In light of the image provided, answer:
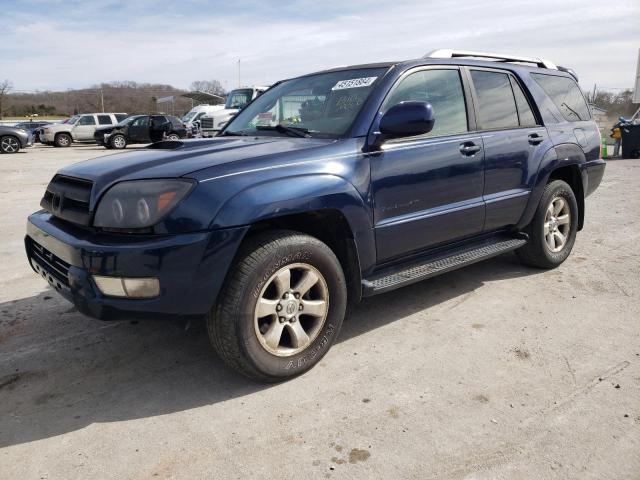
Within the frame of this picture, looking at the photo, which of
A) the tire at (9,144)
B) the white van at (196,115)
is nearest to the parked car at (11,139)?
the tire at (9,144)

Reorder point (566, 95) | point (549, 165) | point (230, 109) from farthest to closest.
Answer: point (230, 109), point (566, 95), point (549, 165)

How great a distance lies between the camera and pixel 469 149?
3697mm

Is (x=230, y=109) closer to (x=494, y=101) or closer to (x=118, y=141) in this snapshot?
(x=118, y=141)

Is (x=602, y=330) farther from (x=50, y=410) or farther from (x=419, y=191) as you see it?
(x=50, y=410)

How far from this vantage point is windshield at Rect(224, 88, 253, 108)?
66.8 feet

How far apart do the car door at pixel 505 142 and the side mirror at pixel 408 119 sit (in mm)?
991

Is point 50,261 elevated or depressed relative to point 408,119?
depressed

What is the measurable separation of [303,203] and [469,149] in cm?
154

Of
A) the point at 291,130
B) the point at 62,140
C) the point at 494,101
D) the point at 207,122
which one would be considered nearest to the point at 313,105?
the point at 291,130

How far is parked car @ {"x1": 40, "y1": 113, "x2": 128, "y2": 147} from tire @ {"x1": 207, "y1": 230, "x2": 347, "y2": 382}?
26547mm

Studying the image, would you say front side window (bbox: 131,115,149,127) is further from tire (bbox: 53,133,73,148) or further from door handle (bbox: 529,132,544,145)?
door handle (bbox: 529,132,544,145)

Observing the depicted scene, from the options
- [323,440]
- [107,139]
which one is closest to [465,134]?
[323,440]

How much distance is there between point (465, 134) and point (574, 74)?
7.68ft

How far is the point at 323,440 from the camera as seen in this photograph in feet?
7.73
